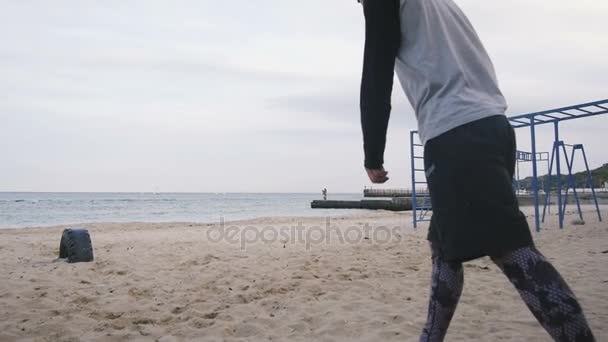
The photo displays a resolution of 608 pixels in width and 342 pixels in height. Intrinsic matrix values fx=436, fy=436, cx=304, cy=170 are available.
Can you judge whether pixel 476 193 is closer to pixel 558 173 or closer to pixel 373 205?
pixel 558 173

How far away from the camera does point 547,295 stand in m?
1.11

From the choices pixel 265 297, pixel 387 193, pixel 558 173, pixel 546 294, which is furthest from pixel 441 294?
pixel 387 193

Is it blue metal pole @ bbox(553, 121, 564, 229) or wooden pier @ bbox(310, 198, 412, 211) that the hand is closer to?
blue metal pole @ bbox(553, 121, 564, 229)

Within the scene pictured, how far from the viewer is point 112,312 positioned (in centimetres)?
314

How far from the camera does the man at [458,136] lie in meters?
1.11

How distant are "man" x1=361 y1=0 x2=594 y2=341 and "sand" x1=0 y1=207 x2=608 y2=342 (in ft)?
4.74

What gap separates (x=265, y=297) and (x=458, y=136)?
8.88ft

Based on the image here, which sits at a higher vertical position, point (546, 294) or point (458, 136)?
point (458, 136)

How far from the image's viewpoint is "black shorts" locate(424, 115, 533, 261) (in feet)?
3.65

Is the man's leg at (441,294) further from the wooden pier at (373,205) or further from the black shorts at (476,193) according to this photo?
the wooden pier at (373,205)

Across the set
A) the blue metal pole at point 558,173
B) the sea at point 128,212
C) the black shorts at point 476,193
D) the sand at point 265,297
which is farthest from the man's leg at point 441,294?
the sea at point 128,212

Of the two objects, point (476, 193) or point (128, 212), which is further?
point (128, 212)

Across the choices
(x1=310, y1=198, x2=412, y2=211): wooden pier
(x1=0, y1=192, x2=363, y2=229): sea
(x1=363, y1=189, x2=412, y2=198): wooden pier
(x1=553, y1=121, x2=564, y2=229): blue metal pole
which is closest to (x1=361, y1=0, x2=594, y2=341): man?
(x1=553, y1=121, x2=564, y2=229): blue metal pole

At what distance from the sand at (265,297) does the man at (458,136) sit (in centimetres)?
144
